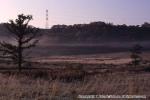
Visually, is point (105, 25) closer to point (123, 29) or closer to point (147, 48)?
point (123, 29)

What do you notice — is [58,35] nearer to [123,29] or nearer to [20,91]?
[123,29]

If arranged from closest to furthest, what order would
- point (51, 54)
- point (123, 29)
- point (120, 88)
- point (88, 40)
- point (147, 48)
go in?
point (120, 88), point (51, 54), point (147, 48), point (88, 40), point (123, 29)

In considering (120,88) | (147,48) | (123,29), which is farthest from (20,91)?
(123,29)

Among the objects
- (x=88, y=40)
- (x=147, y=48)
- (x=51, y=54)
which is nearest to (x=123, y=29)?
(x=88, y=40)

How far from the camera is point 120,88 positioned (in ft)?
41.6

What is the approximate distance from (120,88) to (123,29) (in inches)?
7192

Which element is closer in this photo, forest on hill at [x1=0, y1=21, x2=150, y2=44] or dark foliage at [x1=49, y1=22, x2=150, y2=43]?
forest on hill at [x1=0, y1=21, x2=150, y2=44]

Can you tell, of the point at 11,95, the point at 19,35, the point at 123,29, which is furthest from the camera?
the point at 123,29

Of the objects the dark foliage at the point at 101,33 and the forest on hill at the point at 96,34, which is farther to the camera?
the dark foliage at the point at 101,33

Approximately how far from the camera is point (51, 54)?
5930 inches

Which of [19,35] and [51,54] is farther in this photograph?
[51,54]

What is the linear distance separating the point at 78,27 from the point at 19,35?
15865 cm

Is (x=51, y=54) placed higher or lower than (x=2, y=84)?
lower

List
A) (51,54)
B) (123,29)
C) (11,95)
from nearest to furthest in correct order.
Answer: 1. (11,95)
2. (51,54)
3. (123,29)
